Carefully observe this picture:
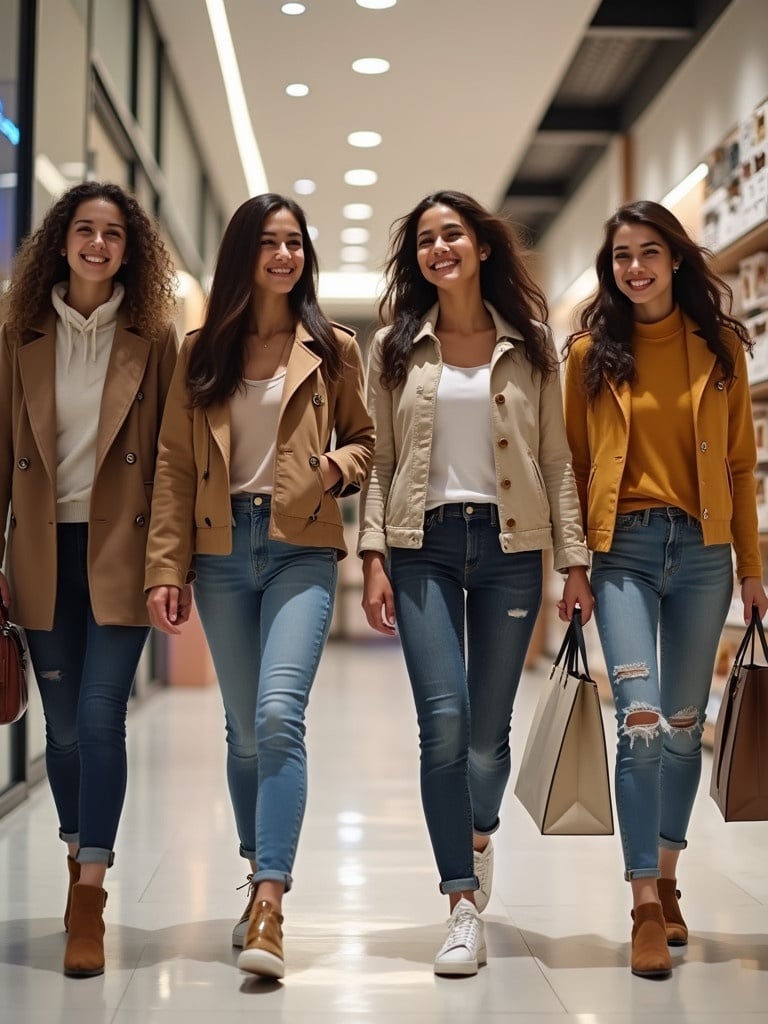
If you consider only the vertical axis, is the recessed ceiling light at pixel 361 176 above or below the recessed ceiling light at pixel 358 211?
below

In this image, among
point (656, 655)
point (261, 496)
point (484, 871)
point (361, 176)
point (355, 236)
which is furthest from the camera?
point (355, 236)

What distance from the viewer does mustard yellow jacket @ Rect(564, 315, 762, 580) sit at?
2.66m

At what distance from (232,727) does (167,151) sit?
560 cm

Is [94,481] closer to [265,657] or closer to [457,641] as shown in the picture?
[265,657]

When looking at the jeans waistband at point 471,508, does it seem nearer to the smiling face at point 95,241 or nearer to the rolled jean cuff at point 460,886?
the rolled jean cuff at point 460,886

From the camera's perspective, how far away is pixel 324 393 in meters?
2.69

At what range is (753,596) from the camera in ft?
9.08

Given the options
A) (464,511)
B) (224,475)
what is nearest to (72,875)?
(224,475)

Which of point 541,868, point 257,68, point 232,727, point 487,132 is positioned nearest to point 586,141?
point 487,132

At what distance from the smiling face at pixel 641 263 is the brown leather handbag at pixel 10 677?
1.57 meters

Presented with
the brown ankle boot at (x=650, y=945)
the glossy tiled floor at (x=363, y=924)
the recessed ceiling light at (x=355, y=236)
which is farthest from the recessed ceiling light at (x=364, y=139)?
the brown ankle boot at (x=650, y=945)

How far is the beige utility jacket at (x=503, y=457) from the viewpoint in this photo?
260 cm

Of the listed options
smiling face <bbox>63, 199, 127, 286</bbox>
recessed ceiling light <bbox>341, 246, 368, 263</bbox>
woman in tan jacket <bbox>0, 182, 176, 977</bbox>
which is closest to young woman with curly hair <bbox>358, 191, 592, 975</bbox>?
woman in tan jacket <bbox>0, 182, 176, 977</bbox>

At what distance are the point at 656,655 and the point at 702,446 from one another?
1.64 ft
